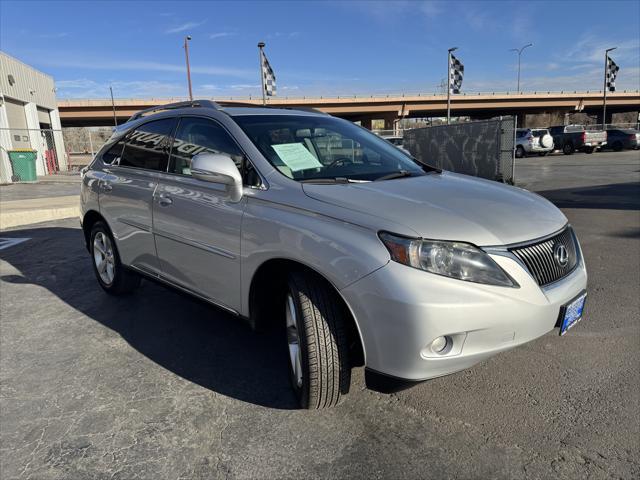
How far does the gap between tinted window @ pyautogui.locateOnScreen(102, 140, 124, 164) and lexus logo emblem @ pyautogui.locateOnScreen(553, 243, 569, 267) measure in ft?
12.3

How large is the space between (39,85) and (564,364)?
100ft

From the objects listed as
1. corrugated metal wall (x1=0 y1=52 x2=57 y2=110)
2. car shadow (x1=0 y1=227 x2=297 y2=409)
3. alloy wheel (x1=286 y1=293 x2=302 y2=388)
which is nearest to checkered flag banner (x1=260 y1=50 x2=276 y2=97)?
corrugated metal wall (x1=0 y1=52 x2=57 y2=110)

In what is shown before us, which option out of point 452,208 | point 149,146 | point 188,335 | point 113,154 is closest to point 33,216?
point 113,154

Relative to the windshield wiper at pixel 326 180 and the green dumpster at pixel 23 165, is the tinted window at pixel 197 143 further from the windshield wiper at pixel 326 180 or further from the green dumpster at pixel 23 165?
the green dumpster at pixel 23 165

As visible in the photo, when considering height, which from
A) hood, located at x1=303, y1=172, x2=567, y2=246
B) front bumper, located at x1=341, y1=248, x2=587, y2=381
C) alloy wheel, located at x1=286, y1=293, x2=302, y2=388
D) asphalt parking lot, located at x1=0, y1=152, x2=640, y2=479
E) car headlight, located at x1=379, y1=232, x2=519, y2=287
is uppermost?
hood, located at x1=303, y1=172, x2=567, y2=246

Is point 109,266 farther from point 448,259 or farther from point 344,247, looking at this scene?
point 448,259

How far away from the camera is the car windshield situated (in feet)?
9.90

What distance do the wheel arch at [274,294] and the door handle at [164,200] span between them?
1.10 m

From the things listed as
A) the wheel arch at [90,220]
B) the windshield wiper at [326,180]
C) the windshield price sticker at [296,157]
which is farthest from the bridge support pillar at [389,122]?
the windshield wiper at [326,180]

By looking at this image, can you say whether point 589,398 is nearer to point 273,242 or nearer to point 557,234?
point 557,234

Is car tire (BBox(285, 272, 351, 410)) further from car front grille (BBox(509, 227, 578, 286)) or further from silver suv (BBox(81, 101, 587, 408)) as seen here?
car front grille (BBox(509, 227, 578, 286))

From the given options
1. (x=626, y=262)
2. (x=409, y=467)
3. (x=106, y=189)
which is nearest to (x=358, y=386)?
(x=409, y=467)

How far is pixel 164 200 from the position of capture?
3.58 m

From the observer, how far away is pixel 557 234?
105 inches
